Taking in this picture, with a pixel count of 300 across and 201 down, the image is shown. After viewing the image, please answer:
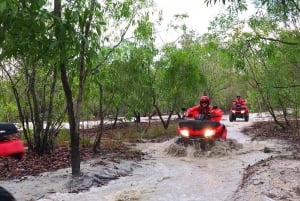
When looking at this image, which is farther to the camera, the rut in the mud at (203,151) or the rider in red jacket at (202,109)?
the rider in red jacket at (202,109)

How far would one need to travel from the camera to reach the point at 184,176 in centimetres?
1071

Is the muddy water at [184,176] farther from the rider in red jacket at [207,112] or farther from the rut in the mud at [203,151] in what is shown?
the rider in red jacket at [207,112]

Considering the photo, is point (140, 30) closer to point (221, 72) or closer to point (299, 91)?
point (299, 91)

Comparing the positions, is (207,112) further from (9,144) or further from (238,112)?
(238,112)

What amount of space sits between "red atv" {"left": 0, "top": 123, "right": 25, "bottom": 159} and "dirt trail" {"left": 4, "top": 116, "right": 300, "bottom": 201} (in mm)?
4797

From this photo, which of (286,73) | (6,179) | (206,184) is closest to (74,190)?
(6,179)

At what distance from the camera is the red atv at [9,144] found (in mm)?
3475

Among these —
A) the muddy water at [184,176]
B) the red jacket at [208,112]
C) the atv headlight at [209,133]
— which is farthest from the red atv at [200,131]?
the red jacket at [208,112]

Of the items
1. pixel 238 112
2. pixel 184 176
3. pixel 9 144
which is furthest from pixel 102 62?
pixel 238 112

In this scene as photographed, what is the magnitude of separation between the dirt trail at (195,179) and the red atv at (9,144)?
4797mm

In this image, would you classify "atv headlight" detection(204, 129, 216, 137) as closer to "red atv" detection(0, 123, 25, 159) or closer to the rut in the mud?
the rut in the mud

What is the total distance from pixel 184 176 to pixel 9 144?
759 cm

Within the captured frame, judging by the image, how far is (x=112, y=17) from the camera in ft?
43.5

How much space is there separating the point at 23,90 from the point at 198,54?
11434 mm
